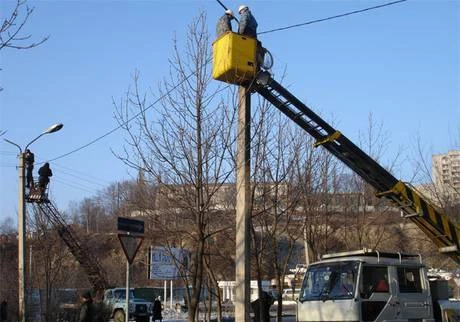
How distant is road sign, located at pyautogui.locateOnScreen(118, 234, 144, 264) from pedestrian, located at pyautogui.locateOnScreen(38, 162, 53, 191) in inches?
727

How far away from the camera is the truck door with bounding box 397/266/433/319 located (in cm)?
1223

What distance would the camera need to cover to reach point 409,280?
41.4 feet

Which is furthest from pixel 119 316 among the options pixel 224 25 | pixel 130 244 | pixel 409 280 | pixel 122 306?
pixel 224 25

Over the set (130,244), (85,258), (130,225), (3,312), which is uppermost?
(130,225)

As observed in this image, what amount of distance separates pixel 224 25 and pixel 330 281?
599 centimetres

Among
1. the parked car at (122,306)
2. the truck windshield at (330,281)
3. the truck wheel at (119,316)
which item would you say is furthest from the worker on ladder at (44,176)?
the truck windshield at (330,281)

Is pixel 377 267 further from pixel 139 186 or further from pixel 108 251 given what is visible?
pixel 108 251

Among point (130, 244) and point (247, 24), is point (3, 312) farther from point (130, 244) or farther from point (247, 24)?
point (247, 24)

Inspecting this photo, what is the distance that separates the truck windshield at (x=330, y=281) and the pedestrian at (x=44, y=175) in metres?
19.9

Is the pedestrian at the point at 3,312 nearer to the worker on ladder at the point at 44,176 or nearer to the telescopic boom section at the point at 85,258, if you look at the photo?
the worker on ladder at the point at 44,176

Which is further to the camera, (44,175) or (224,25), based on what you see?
(44,175)

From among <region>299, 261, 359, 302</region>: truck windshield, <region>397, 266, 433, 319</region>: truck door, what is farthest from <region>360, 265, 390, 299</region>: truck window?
<region>397, 266, 433, 319</region>: truck door

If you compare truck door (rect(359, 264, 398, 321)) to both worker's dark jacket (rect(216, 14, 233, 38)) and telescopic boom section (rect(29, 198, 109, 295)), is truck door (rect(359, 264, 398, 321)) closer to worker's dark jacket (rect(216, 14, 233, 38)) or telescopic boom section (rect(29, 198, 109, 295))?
worker's dark jacket (rect(216, 14, 233, 38))

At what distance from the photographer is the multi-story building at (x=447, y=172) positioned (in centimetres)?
2325
